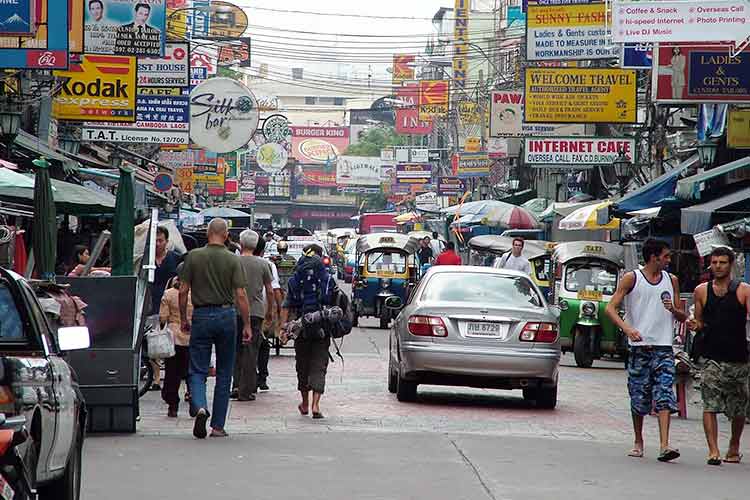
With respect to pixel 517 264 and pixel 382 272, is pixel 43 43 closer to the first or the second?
pixel 517 264

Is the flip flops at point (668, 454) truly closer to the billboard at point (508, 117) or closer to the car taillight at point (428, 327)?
the car taillight at point (428, 327)

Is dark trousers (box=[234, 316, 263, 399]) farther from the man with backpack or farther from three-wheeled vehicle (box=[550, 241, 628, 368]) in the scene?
three-wheeled vehicle (box=[550, 241, 628, 368])

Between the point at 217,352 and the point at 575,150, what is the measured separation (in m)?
21.4

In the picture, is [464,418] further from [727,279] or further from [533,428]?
[727,279]

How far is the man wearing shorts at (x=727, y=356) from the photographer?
39.0ft

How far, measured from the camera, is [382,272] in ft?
115

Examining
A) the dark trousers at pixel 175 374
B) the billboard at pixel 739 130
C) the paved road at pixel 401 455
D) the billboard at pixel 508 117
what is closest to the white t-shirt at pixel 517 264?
the billboard at pixel 739 130

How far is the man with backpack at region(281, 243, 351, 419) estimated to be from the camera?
14492 millimetres

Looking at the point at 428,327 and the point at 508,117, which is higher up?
the point at 508,117

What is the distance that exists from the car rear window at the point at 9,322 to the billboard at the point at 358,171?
119 meters

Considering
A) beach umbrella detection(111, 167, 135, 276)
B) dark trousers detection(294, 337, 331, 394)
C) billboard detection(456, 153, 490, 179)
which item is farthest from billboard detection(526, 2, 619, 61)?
billboard detection(456, 153, 490, 179)

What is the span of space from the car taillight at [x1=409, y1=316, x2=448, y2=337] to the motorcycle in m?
9.92

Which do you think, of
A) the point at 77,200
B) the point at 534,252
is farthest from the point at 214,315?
the point at 534,252

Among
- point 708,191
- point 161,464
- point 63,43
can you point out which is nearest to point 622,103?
point 708,191
